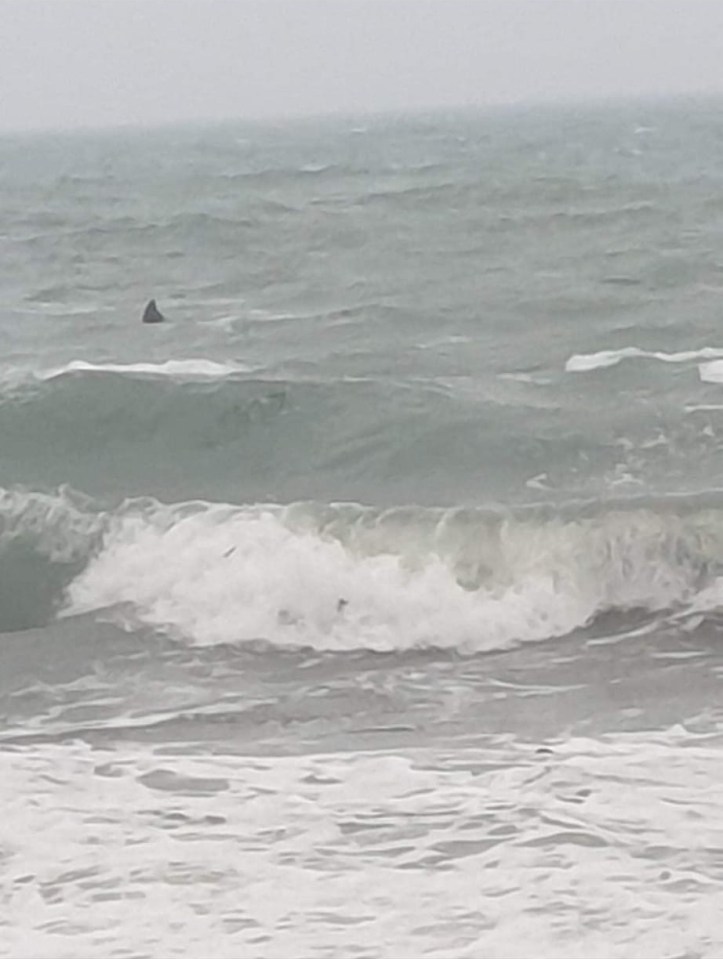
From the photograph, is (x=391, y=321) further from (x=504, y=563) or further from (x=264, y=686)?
(x=264, y=686)

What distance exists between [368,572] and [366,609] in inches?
21.4

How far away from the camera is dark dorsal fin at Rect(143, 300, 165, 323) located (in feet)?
67.4

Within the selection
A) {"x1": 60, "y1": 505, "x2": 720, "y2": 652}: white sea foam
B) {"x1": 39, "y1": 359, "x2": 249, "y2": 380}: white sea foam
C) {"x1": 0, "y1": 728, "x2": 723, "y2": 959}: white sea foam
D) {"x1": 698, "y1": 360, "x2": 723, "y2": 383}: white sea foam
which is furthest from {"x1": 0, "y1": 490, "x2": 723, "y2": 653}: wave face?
{"x1": 698, "y1": 360, "x2": 723, "y2": 383}: white sea foam

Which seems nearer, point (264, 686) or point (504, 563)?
point (264, 686)

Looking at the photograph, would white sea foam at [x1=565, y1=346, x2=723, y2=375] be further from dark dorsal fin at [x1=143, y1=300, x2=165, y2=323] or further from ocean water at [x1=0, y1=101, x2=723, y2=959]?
dark dorsal fin at [x1=143, y1=300, x2=165, y2=323]

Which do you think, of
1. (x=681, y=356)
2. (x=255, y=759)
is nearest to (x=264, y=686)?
(x=255, y=759)

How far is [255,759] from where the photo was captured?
784cm

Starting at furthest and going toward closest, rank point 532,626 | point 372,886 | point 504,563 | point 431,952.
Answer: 1. point 504,563
2. point 532,626
3. point 372,886
4. point 431,952

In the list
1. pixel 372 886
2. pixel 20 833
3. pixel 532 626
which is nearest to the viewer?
pixel 372 886

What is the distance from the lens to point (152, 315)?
2061 cm

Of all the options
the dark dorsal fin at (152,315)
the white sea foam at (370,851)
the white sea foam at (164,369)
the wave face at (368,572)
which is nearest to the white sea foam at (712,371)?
the wave face at (368,572)

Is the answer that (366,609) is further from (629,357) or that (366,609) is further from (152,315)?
(152,315)

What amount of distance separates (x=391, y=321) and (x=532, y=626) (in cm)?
971

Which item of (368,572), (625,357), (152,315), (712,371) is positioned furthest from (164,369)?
(368,572)
